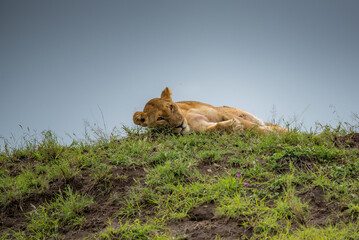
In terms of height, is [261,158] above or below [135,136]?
below

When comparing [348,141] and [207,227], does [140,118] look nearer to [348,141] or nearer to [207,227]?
[207,227]

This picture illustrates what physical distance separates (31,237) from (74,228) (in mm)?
529

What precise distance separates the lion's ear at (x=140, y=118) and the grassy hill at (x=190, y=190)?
2.41 feet

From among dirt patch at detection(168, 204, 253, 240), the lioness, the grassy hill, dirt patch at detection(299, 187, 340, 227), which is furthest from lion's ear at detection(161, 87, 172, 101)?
dirt patch at detection(299, 187, 340, 227)

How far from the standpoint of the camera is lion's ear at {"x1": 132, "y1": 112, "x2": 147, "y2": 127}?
24.4ft

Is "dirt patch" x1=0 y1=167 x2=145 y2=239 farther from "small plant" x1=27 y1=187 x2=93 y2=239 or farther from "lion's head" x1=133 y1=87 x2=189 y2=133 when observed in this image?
"lion's head" x1=133 y1=87 x2=189 y2=133

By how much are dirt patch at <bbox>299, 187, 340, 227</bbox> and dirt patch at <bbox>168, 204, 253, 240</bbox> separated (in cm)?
81

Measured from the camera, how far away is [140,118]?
745cm

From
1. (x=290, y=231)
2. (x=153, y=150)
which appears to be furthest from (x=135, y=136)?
(x=290, y=231)

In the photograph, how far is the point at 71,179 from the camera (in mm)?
5680

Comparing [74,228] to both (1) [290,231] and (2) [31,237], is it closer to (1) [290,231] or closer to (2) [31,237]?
(2) [31,237]

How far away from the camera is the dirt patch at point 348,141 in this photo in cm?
624

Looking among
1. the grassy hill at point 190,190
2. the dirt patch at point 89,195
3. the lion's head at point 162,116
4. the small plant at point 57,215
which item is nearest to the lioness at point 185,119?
the lion's head at point 162,116

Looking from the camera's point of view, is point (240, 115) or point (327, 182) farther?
point (240, 115)
